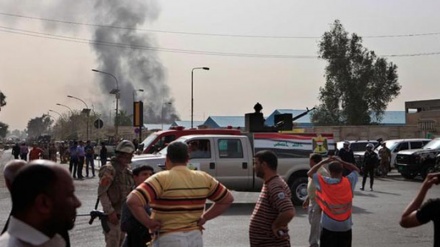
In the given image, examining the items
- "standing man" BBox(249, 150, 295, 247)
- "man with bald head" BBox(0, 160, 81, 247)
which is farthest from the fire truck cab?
"man with bald head" BBox(0, 160, 81, 247)

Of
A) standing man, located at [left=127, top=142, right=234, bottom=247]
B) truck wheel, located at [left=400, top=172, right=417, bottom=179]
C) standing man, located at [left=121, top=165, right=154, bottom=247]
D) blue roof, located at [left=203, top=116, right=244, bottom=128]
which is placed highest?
blue roof, located at [left=203, top=116, right=244, bottom=128]

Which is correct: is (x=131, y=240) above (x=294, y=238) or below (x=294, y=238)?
above

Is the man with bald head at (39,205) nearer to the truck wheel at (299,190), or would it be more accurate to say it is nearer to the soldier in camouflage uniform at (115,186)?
the soldier in camouflage uniform at (115,186)

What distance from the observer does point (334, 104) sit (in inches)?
2527

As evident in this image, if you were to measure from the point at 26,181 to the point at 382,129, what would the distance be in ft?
173

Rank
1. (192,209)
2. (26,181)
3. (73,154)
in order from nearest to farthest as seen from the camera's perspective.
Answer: (26,181) → (192,209) → (73,154)

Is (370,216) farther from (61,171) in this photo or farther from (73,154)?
(73,154)

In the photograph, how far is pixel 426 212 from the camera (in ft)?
14.6

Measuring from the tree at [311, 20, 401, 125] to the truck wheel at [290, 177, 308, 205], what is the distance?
47.9m

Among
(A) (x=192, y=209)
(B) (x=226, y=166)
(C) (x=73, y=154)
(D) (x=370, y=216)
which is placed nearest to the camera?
(A) (x=192, y=209)

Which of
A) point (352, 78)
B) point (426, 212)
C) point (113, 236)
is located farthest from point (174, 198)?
point (352, 78)

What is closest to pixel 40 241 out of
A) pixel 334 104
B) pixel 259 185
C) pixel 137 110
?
pixel 259 185

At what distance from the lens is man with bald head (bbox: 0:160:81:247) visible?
2398 mm

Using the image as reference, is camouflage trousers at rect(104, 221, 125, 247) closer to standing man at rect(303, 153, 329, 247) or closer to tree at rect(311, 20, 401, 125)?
standing man at rect(303, 153, 329, 247)
